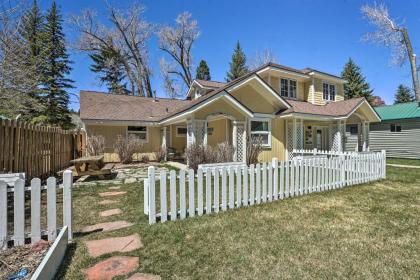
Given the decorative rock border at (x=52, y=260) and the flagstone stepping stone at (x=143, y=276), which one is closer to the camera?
the decorative rock border at (x=52, y=260)

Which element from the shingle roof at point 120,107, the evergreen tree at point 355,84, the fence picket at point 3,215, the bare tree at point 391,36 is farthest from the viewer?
the evergreen tree at point 355,84

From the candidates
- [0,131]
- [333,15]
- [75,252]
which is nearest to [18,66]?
[0,131]

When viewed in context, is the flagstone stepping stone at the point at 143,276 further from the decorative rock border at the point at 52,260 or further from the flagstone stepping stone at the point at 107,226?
the flagstone stepping stone at the point at 107,226

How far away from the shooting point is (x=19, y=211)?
10.2ft

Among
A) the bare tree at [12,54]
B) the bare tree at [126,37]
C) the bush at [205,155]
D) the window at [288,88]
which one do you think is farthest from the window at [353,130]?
the bare tree at [126,37]

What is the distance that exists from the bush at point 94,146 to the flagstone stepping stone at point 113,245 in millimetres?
11107

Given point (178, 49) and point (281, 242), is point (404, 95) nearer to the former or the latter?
point (178, 49)

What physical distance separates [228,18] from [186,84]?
14.6 m

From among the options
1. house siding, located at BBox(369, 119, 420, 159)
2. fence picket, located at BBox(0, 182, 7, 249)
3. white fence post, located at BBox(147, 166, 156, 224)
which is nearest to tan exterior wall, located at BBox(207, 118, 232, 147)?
white fence post, located at BBox(147, 166, 156, 224)

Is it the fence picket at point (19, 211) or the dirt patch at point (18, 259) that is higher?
the fence picket at point (19, 211)

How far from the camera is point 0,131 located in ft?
18.1

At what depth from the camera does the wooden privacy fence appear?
228 inches

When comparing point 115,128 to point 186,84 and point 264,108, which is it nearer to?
point 264,108

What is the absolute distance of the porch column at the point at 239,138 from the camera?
1137 cm
